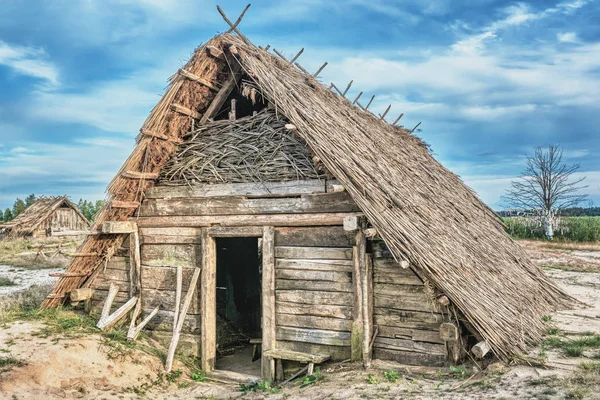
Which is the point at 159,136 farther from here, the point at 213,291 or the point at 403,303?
the point at 403,303

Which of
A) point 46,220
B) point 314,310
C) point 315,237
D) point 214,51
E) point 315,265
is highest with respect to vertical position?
point 214,51

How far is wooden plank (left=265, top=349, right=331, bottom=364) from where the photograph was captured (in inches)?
263

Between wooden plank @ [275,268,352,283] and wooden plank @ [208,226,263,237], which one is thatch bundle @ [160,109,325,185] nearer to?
wooden plank @ [208,226,263,237]

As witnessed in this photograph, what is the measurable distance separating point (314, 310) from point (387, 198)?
1813mm

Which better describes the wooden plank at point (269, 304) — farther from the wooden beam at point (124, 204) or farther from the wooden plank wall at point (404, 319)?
the wooden beam at point (124, 204)

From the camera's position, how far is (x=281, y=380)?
7094 mm

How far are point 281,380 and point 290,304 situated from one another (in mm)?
1059

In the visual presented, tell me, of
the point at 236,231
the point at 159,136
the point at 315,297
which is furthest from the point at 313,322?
the point at 159,136

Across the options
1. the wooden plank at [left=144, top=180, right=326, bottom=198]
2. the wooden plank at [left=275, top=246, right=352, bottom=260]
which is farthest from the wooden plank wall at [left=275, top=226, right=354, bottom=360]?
the wooden plank at [left=144, top=180, right=326, bottom=198]

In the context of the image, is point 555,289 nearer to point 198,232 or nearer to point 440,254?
point 440,254

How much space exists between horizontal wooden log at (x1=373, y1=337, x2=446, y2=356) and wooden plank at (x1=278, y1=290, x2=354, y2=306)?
0.63 meters

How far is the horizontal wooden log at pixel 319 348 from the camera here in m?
6.69

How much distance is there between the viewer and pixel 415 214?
712 cm

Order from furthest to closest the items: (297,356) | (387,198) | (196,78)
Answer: (196,78)
(297,356)
(387,198)
